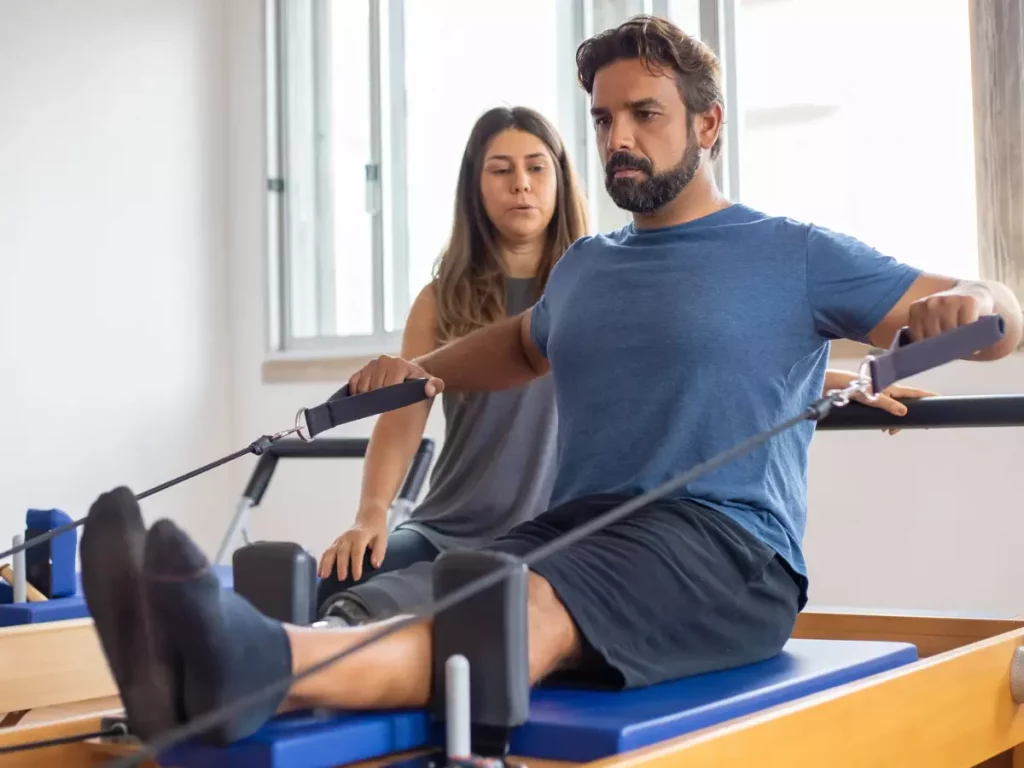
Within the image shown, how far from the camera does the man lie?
157 centimetres

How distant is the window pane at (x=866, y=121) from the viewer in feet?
12.8

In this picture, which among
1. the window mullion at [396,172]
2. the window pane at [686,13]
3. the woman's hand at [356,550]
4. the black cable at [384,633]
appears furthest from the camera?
the window mullion at [396,172]

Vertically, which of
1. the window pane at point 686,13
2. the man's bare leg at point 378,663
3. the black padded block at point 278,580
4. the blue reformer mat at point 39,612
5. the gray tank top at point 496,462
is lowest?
the blue reformer mat at point 39,612

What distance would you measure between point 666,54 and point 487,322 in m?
0.74

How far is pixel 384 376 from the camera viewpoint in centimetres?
200

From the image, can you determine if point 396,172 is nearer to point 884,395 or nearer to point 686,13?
point 686,13

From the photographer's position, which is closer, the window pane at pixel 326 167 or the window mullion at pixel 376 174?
the window mullion at pixel 376 174

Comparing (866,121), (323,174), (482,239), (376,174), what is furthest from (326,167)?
(482,239)

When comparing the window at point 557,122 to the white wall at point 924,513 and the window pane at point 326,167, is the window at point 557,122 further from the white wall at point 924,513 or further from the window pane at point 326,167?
the white wall at point 924,513

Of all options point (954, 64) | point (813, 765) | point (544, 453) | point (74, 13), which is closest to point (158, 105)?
point (74, 13)

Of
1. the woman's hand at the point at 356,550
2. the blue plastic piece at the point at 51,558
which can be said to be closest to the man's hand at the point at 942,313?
the woman's hand at the point at 356,550

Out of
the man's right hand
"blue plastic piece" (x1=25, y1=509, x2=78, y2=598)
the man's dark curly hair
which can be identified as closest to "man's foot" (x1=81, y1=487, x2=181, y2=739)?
the man's right hand

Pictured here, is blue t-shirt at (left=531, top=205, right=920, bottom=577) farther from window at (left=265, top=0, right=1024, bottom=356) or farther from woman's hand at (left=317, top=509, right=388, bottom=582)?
window at (left=265, top=0, right=1024, bottom=356)

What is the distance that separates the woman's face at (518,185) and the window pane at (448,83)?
8.16 feet
